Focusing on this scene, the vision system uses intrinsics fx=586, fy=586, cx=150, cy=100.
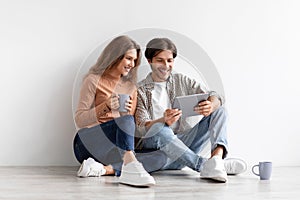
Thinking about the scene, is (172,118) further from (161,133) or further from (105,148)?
(105,148)

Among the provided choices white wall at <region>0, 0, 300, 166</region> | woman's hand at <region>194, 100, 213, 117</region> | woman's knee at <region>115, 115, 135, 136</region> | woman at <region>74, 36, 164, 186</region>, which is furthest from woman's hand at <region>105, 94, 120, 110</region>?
white wall at <region>0, 0, 300, 166</region>

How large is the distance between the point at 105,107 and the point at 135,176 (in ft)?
1.63

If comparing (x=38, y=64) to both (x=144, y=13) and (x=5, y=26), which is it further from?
(x=144, y=13)

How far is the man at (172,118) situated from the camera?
2.81 metres

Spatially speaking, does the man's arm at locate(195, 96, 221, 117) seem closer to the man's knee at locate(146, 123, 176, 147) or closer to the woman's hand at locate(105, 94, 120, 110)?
the man's knee at locate(146, 123, 176, 147)

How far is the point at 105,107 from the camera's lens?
2828 mm

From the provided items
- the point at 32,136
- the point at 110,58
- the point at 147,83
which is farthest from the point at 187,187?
the point at 32,136

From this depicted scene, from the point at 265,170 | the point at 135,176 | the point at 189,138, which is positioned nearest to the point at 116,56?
the point at 189,138

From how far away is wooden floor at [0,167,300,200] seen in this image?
→ 222 cm

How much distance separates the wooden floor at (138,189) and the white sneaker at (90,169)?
0.14 ft

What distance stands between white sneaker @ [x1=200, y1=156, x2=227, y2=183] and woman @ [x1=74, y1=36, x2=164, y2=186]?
0.31 m

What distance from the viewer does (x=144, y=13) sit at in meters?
3.29

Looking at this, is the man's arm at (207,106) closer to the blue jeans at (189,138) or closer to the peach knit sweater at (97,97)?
the blue jeans at (189,138)

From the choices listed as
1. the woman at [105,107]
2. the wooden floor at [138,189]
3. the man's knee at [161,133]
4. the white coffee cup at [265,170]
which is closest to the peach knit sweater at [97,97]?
the woman at [105,107]
